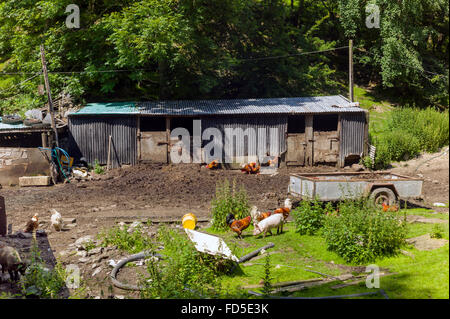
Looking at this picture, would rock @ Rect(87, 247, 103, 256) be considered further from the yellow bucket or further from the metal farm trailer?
the metal farm trailer

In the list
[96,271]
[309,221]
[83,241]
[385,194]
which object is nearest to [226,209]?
[309,221]

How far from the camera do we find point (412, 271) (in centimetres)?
714

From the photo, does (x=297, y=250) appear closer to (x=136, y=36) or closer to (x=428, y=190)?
(x=428, y=190)

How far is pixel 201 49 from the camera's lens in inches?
993

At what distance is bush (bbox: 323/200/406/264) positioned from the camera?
8.89m

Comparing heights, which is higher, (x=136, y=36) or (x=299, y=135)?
(x=136, y=36)

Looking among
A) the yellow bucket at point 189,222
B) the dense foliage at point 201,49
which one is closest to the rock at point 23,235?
the yellow bucket at point 189,222

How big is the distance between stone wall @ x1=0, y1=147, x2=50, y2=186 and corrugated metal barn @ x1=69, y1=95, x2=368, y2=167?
9.04 ft

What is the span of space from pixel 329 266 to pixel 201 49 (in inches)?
752

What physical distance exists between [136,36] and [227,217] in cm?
1360

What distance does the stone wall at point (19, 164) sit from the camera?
19281 mm

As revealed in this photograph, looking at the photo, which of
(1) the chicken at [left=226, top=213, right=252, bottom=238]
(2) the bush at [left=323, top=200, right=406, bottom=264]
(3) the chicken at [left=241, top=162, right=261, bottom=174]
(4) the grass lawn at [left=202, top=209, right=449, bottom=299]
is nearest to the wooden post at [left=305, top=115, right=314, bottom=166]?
(3) the chicken at [left=241, top=162, right=261, bottom=174]
